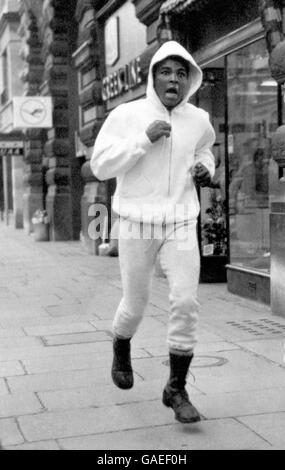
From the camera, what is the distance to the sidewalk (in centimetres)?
384

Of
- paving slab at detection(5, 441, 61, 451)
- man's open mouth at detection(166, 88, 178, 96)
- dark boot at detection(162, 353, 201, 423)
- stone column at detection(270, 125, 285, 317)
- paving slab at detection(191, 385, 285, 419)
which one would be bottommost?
paving slab at detection(5, 441, 61, 451)

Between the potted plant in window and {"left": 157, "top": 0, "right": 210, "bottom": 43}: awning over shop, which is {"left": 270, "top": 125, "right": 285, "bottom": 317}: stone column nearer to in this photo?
{"left": 157, "top": 0, "right": 210, "bottom": 43}: awning over shop

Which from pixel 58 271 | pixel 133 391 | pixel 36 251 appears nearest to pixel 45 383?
pixel 133 391

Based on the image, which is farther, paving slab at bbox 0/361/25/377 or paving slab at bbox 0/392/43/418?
paving slab at bbox 0/361/25/377

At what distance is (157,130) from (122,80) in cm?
857

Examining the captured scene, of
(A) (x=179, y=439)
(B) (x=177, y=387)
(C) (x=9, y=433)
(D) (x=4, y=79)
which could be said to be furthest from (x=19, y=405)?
(D) (x=4, y=79)

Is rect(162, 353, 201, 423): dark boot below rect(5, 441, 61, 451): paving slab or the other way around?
the other way around

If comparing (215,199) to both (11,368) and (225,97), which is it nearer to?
(225,97)

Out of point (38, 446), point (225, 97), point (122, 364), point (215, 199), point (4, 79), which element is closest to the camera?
point (38, 446)

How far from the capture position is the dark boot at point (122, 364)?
4473 mm

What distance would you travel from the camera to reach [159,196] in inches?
162

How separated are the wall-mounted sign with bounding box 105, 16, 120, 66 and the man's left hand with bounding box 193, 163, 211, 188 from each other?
9.14 metres

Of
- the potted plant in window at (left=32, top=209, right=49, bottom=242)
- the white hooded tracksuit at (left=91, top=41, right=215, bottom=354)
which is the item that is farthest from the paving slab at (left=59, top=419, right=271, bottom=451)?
the potted plant in window at (left=32, top=209, right=49, bottom=242)

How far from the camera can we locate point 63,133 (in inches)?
671
